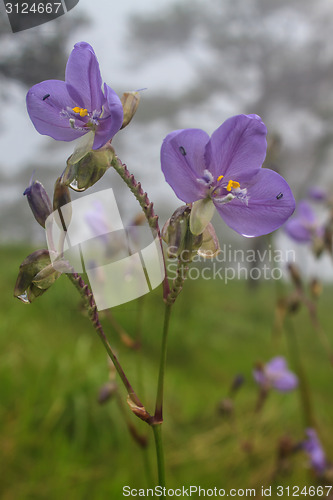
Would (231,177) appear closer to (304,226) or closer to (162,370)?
(162,370)

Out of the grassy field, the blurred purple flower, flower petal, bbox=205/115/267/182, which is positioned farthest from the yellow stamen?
the blurred purple flower

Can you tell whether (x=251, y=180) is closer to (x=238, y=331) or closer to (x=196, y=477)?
(x=196, y=477)

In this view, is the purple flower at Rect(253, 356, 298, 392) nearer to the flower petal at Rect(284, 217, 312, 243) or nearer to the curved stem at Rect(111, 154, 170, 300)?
the flower petal at Rect(284, 217, 312, 243)

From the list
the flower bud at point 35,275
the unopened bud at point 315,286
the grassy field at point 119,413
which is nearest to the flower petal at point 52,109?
the flower bud at point 35,275

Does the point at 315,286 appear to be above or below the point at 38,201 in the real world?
below

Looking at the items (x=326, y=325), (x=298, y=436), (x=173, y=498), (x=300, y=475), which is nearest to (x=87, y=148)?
(x=173, y=498)

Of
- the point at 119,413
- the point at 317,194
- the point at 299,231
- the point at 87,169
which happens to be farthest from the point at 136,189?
the point at 119,413
